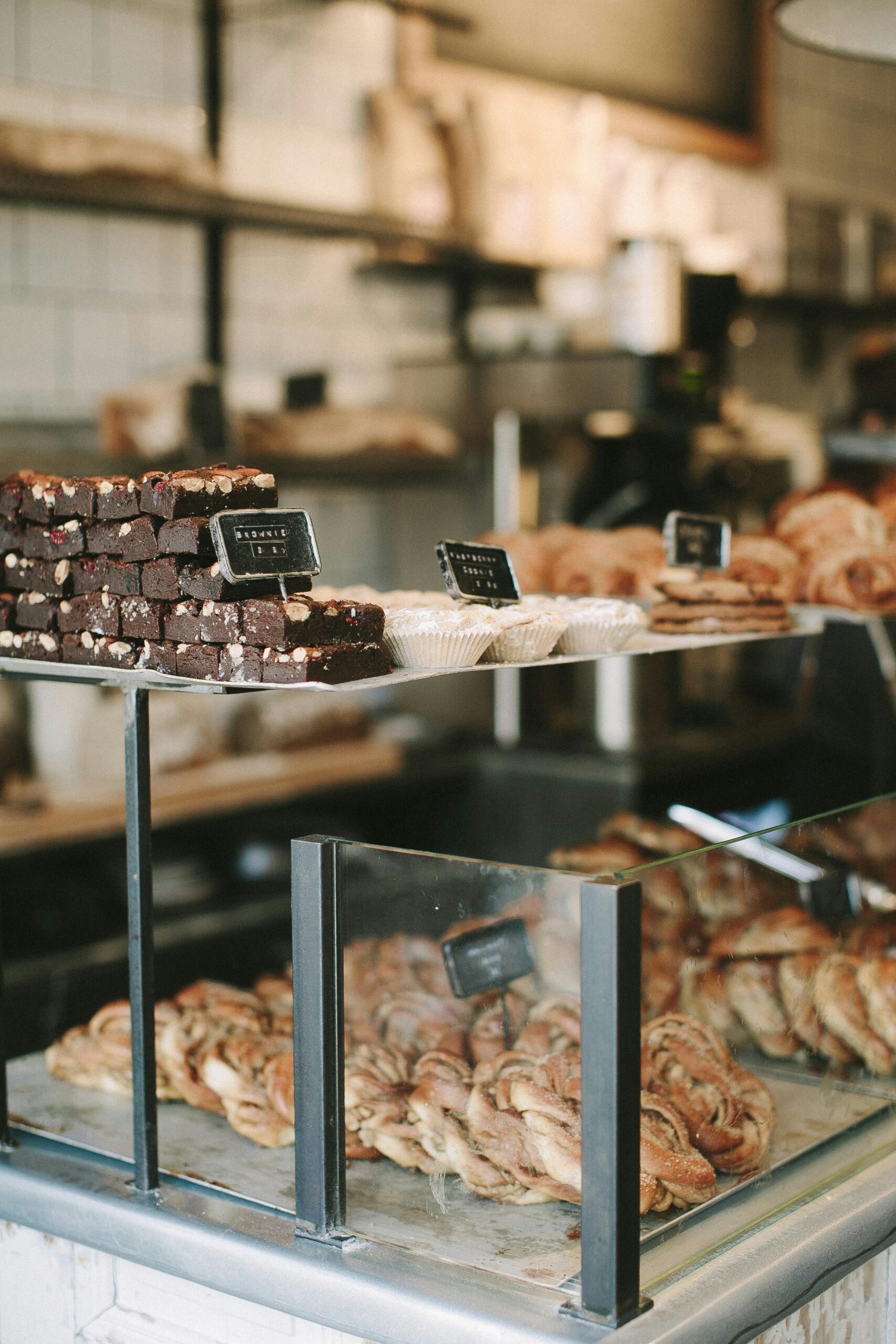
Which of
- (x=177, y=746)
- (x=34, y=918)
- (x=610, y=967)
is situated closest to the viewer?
(x=610, y=967)

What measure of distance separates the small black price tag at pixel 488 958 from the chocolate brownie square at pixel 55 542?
0.60 m

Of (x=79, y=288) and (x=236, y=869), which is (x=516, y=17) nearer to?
(x=79, y=288)

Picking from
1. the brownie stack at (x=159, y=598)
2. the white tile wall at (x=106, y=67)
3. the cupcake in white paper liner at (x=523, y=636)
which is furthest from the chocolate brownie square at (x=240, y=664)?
the white tile wall at (x=106, y=67)

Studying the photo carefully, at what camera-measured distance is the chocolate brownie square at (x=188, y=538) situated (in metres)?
A: 1.50

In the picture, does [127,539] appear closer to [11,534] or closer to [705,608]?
[11,534]

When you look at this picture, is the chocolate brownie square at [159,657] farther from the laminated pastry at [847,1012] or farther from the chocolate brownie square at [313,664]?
the laminated pastry at [847,1012]

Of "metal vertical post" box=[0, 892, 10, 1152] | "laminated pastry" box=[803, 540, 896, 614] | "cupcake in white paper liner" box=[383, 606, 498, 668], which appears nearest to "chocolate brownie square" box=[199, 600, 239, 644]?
"cupcake in white paper liner" box=[383, 606, 498, 668]

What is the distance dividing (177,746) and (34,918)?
518mm

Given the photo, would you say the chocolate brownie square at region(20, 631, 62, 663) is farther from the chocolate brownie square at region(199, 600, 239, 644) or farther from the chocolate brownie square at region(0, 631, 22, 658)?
the chocolate brownie square at region(199, 600, 239, 644)

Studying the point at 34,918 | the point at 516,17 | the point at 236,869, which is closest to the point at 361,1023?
the point at 34,918

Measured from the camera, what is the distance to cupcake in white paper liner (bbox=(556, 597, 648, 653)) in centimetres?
180

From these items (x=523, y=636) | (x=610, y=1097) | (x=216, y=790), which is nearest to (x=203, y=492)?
(x=523, y=636)

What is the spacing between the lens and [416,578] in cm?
429

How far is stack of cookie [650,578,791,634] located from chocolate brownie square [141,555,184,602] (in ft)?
2.50
